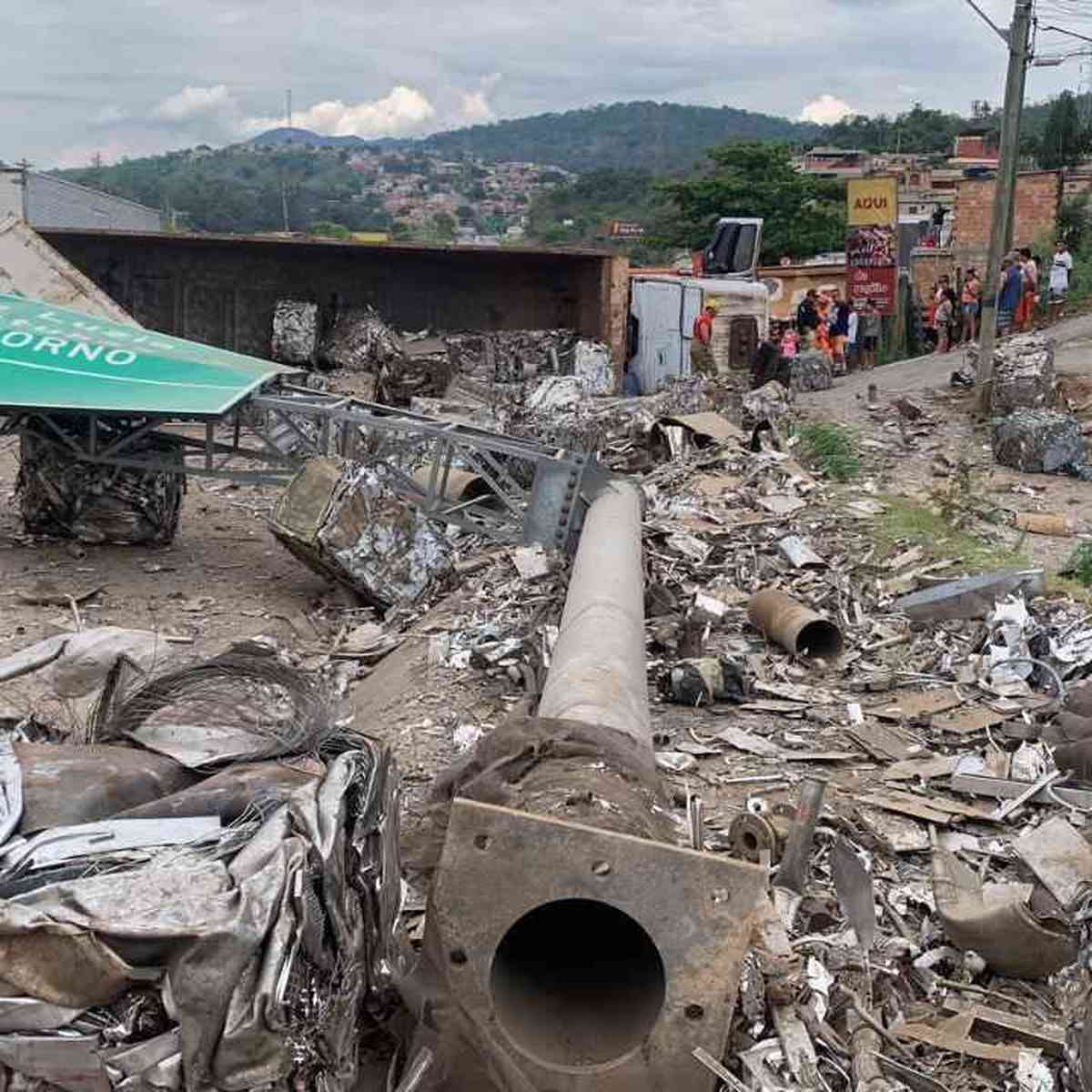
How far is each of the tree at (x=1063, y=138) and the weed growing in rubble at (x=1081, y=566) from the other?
107ft

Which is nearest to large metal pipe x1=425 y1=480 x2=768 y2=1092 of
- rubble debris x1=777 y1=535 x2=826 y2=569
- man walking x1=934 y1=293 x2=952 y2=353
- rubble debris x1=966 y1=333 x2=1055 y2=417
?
rubble debris x1=777 y1=535 x2=826 y2=569

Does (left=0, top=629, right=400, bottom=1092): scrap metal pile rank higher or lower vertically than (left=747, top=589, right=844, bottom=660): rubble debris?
higher

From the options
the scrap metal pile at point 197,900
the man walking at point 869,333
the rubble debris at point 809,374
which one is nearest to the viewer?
the scrap metal pile at point 197,900

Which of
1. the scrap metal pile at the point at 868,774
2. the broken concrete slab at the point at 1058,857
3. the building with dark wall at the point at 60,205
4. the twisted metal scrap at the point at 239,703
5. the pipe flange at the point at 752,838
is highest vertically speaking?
the building with dark wall at the point at 60,205

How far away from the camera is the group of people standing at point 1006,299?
74.0ft

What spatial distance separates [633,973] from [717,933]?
66cm

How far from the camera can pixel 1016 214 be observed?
29.1m

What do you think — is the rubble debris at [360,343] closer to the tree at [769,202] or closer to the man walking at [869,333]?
the man walking at [869,333]

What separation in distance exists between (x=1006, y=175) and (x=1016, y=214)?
1317 cm

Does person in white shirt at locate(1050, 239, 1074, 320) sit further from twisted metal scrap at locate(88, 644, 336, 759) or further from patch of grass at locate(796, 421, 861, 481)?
twisted metal scrap at locate(88, 644, 336, 759)

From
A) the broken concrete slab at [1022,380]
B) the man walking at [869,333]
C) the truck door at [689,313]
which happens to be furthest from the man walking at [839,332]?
the broken concrete slab at [1022,380]

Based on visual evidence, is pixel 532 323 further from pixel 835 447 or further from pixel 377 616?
pixel 377 616

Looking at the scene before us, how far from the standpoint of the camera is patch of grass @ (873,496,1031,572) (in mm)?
10836

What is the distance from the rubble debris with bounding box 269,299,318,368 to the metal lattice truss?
37.1ft
